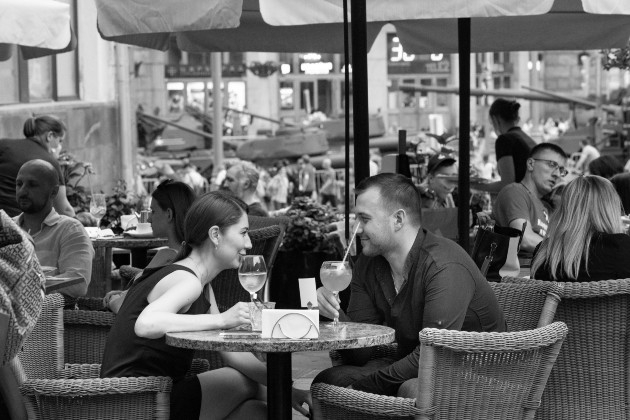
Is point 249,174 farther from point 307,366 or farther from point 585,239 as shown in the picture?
point 585,239

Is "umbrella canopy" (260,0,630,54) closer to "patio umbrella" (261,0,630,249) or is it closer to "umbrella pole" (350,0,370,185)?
"patio umbrella" (261,0,630,249)

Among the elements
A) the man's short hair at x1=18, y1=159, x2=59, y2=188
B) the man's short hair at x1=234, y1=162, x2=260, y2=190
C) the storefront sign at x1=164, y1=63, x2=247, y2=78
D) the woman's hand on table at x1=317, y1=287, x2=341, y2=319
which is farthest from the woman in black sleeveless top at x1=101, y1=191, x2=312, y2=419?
the storefront sign at x1=164, y1=63, x2=247, y2=78

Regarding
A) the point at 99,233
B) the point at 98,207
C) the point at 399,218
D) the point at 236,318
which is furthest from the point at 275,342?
the point at 98,207

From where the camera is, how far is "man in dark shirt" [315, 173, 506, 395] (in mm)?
3885

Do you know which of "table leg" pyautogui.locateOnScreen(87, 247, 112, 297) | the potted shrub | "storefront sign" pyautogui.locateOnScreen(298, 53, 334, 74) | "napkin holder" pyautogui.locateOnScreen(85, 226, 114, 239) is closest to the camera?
"napkin holder" pyautogui.locateOnScreen(85, 226, 114, 239)

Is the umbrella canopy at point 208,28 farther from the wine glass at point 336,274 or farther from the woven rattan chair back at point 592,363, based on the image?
the woven rattan chair back at point 592,363

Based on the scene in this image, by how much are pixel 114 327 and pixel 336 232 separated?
456cm

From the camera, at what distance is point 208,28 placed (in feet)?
16.9

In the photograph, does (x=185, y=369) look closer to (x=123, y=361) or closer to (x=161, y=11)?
(x=123, y=361)

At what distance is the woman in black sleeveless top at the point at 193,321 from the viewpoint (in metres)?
3.79

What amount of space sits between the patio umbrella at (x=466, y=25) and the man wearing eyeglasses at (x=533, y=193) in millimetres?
511

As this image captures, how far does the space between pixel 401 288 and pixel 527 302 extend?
0.50 m

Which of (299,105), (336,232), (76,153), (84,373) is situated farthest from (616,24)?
(299,105)

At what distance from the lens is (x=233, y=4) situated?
16.7 feet
